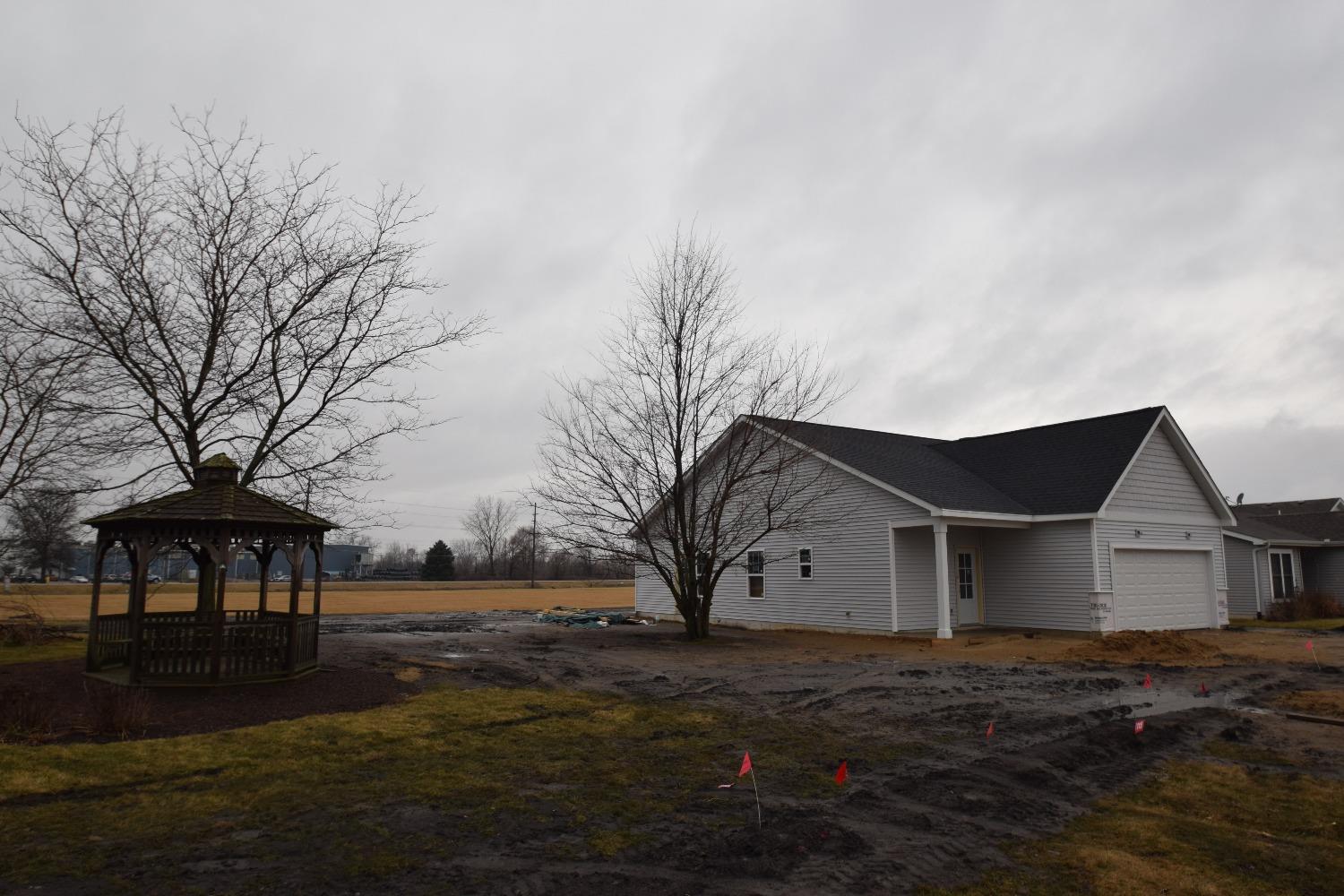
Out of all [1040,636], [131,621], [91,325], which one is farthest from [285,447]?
[1040,636]

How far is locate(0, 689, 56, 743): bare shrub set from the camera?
26.3 ft

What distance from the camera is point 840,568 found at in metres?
23.0

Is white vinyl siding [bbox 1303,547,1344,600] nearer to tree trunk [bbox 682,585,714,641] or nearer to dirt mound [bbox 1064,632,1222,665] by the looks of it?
dirt mound [bbox 1064,632,1222,665]

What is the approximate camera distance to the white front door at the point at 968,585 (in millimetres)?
22797

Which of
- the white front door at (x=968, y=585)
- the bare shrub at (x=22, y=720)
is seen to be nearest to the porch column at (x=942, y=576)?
the white front door at (x=968, y=585)

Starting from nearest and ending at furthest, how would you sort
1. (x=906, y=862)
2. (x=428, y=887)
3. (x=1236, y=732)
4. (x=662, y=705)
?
(x=428, y=887) < (x=906, y=862) < (x=1236, y=732) < (x=662, y=705)

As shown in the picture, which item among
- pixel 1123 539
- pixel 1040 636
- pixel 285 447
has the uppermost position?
pixel 285 447

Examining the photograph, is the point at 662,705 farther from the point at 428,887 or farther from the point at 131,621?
the point at 131,621

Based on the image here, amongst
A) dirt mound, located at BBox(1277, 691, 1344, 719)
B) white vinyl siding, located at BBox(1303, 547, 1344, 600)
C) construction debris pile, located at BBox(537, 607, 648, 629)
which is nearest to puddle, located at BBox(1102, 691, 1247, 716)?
dirt mound, located at BBox(1277, 691, 1344, 719)

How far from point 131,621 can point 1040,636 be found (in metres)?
19.3

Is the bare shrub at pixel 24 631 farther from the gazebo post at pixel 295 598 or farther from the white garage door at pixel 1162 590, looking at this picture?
the white garage door at pixel 1162 590

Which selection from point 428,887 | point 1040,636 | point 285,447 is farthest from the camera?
point 1040,636

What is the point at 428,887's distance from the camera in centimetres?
464

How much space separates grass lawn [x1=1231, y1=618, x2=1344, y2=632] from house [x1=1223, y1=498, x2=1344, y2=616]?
2170mm
